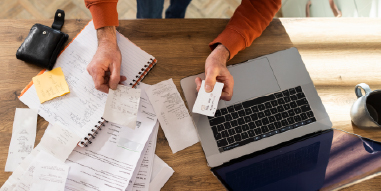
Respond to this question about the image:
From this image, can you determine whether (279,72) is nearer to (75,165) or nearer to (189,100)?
(189,100)

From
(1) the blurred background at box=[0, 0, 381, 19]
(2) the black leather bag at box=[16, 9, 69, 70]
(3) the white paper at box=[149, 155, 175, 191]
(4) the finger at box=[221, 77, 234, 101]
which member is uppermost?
(1) the blurred background at box=[0, 0, 381, 19]

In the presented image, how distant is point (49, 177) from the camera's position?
77 centimetres

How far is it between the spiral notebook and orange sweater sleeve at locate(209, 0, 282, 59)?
0.31 m

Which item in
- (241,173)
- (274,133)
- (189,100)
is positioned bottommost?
(241,173)

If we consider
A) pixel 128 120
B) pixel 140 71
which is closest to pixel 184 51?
pixel 140 71

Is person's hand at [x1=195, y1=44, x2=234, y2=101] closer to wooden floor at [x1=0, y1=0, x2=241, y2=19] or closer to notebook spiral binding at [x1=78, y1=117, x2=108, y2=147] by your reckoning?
notebook spiral binding at [x1=78, y1=117, x2=108, y2=147]

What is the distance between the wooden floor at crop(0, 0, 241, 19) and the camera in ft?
5.79

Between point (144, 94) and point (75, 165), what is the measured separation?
13.5 inches

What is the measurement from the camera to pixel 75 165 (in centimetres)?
80

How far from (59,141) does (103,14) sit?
0.50 meters

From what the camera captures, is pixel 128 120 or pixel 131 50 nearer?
pixel 128 120

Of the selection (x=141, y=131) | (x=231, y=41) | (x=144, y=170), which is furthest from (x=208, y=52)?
(x=144, y=170)

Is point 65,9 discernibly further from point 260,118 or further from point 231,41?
point 260,118

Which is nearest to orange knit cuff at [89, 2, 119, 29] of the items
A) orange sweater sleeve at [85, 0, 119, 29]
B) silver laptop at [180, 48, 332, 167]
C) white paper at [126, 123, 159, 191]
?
orange sweater sleeve at [85, 0, 119, 29]
